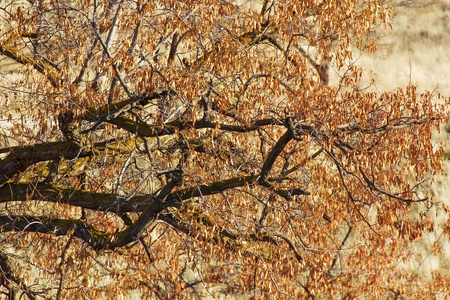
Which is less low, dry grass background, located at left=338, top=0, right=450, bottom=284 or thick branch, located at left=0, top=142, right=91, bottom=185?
dry grass background, located at left=338, top=0, right=450, bottom=284

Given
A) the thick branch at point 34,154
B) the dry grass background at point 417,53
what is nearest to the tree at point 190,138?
the thick branch at point 34,154

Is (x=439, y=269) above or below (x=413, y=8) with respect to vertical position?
below

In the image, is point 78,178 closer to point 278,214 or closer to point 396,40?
point 278,214

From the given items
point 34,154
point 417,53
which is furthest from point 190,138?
point 417,53

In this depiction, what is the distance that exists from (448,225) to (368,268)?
4.42 meters

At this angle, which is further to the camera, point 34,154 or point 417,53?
point 417,53

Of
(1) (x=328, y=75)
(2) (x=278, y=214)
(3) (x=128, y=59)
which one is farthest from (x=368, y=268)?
(3) (x=128, y=59)

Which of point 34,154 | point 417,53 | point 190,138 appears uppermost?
point 417,53

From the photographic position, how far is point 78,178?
9039 mm

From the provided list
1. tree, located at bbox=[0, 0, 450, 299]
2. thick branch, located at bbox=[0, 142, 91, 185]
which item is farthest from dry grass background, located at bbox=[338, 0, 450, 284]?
thick branch, located at bbox=[0, 142, 91, 185]

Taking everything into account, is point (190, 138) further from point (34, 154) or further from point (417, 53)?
point (417, 53)

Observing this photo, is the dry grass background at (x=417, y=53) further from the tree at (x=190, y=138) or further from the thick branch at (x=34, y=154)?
the thick branch at (x=34, y=154)

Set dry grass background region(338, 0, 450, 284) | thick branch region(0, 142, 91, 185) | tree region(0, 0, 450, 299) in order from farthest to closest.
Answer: dry grass background region(338, 0, 450, 284) < thick branch region(0, 142, 91, 185) < tree region(0, 0, 450, 299)

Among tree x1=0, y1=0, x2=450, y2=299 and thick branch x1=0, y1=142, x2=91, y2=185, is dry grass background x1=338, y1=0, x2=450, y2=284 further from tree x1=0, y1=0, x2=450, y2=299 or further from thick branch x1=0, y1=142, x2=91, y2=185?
thick branch x1=0, y1=142, x2=91, y2=185
